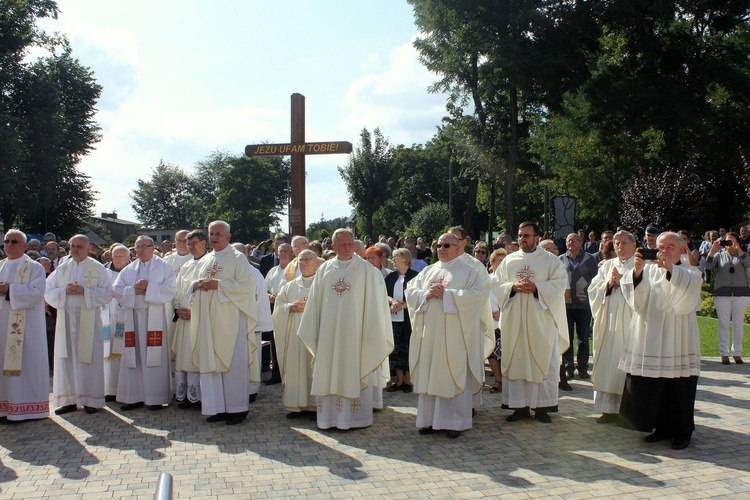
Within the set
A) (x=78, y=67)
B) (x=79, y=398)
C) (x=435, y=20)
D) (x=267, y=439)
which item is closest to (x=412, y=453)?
(x=267, y=439)

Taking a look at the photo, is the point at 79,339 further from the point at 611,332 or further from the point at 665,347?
the point at 665,347

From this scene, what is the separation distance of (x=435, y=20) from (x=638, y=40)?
7.93 metres

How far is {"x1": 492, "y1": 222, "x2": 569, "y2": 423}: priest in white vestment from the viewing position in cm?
748

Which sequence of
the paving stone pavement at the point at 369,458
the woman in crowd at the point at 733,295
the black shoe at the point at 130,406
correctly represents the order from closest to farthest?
the paving stone pavement at the point at 369,458 → the black shoe at the point at 130,406 → the woman in crowd at the point at 733,295

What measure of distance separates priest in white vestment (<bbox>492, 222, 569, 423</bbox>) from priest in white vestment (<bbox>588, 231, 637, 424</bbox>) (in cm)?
42

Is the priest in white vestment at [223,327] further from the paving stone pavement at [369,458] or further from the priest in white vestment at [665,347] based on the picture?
the priest in white vestment at [665,347]

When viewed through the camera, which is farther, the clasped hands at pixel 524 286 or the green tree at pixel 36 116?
the green tree at pixel 36 116

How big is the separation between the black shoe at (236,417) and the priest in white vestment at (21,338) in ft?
7.22

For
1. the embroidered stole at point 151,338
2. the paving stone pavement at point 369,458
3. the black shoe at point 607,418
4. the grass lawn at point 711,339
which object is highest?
the embroidered stole at point 151,338

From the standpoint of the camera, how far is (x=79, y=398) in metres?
8.10

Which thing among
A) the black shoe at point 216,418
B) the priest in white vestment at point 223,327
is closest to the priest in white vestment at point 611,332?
the priest in white vestment at point 223,327

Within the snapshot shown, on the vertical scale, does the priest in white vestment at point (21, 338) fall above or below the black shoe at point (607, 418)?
above

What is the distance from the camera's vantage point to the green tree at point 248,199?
65.4 meters

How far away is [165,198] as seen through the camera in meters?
97.3
